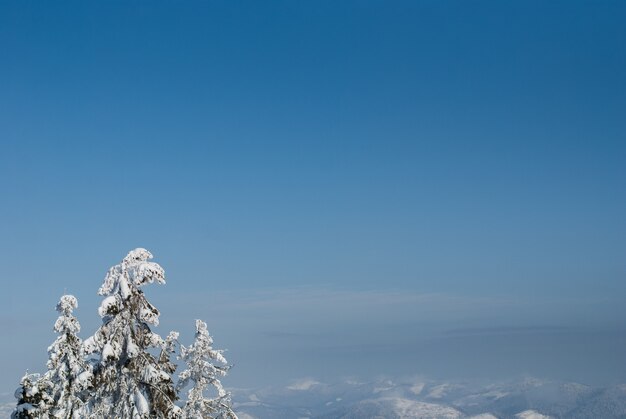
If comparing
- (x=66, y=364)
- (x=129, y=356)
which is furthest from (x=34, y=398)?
(x=129, y=356)

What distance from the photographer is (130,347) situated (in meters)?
21.0

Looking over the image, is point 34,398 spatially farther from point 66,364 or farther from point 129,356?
point 129,356

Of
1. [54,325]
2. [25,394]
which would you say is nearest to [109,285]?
[54,325]

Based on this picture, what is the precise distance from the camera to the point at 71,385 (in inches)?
1144

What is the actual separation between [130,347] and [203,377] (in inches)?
512

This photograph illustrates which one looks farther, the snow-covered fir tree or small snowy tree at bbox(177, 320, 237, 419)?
small snowy tree at bbox(177, 320, 237, 419)

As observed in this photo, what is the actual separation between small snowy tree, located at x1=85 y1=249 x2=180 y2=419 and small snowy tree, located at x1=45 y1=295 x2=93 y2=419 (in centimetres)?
622

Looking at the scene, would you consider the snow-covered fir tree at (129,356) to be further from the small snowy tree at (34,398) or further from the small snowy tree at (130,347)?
the small snowy tree at (34,398)

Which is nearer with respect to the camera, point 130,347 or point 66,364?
point 130,347

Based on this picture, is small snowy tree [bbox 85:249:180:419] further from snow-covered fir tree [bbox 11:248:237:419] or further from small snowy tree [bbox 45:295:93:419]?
small snowy tree [bbox 45:295:93:419]

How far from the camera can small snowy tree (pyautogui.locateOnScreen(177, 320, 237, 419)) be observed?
33.1 m

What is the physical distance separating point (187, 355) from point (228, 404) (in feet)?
10.2

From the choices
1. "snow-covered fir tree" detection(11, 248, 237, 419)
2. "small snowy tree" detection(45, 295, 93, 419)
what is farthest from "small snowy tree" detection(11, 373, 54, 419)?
"snow-covered fir tree" detection(11, 248, 237, 419)

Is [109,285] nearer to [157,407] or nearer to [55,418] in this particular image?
[157,407]
